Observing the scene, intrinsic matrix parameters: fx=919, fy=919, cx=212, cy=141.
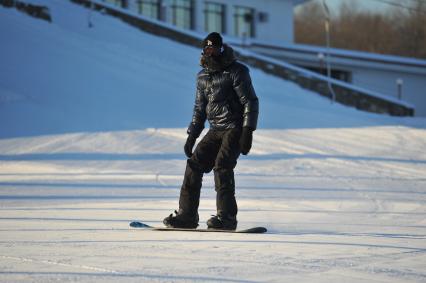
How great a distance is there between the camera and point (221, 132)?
880 centimetres

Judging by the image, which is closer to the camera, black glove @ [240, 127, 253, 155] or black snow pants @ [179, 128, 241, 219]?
black glove @ [240, 127, 253, 155]

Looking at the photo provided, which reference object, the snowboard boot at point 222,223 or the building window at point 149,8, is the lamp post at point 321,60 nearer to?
the building window at point 149,8

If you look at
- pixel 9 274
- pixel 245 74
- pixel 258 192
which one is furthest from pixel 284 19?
pixel 9 274

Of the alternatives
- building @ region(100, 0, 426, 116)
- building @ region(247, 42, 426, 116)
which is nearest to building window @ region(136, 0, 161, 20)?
building @ region(100, 0, 426, 116)

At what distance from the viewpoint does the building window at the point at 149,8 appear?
4375cm

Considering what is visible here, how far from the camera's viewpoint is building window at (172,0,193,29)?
44656 millimetres

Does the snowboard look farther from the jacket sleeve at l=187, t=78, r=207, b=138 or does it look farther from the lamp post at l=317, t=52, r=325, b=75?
the lamp post at l=317, t=52, r=325, b=75

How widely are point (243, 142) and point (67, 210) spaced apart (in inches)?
114

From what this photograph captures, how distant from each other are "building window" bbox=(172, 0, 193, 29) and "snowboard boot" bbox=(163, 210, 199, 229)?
36.1m

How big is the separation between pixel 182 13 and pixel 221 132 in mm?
36848

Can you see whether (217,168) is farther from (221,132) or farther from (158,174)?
(158,174)

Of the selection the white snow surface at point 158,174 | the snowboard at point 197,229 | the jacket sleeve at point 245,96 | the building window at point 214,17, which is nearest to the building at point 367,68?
the building window at point 214,17

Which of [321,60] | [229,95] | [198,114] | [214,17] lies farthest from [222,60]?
[214,17]

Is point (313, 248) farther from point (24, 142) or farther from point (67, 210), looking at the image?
point (24, 142)
